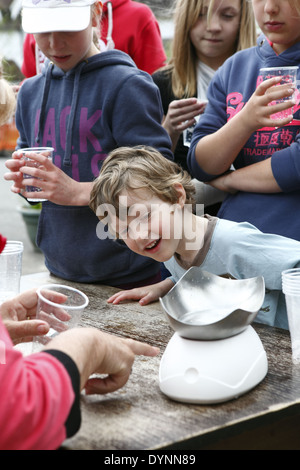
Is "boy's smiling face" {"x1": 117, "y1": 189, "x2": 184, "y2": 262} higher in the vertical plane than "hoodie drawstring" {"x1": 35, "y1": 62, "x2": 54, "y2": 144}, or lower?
lower

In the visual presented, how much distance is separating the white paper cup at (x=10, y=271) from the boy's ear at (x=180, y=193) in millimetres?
541

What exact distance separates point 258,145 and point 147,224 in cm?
50

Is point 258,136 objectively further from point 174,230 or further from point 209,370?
point 209,370

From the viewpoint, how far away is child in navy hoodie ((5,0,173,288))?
2.13 m

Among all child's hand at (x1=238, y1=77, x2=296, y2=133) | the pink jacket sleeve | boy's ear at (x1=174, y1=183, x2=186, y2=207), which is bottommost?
boy's ear at (x1=174, y1=183, x2=186, y2=207)

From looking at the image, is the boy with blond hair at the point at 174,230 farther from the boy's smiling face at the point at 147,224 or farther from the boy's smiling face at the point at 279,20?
the boy's smiling face at the point at 279,20

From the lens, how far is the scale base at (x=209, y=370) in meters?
1.28

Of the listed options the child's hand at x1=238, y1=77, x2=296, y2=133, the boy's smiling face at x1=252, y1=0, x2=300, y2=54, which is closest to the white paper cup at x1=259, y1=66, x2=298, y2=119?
the child's hand at x1=238, y1=77, x2=296, y2=133

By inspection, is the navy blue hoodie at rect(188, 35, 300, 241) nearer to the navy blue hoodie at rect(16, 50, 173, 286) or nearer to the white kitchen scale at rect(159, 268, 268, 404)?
the navy blue hoodie at rect(16, 50, 173, 286)

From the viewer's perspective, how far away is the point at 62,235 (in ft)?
7.73

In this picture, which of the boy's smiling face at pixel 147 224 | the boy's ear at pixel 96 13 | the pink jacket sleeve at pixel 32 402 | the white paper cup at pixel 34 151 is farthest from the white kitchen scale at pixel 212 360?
the boy's ear at pixel 96 13

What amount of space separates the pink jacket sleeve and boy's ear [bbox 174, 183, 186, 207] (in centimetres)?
100

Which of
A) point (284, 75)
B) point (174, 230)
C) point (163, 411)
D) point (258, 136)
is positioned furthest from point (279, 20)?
point (163, 411)

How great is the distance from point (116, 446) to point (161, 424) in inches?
4.5
